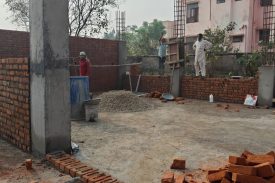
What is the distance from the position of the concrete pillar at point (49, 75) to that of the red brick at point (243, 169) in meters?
2.41

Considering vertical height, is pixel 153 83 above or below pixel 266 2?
below

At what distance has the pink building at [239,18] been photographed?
998 inches

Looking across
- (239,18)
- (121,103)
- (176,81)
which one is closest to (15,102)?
(121,103)

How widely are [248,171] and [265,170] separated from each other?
0.17 metres

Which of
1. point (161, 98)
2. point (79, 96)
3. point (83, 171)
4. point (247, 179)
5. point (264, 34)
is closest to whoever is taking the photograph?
point (247, 179)

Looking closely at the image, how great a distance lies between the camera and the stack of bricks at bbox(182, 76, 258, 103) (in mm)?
10750

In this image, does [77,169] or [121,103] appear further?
Result: [121,103]

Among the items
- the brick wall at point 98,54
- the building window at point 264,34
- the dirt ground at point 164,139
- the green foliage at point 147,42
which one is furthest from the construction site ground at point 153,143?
the green foliage at point 147,42

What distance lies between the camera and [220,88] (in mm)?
11391

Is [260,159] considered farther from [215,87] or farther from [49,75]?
[215,87]

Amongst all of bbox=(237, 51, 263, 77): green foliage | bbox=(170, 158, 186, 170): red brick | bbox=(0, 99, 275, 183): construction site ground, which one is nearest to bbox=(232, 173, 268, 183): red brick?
bbox=(0, 99, 275, 183): construction site ground

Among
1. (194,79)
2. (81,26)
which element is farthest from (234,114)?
(81,26)

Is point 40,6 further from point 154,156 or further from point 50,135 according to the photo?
point 154,156

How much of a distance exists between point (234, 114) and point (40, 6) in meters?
6.32
